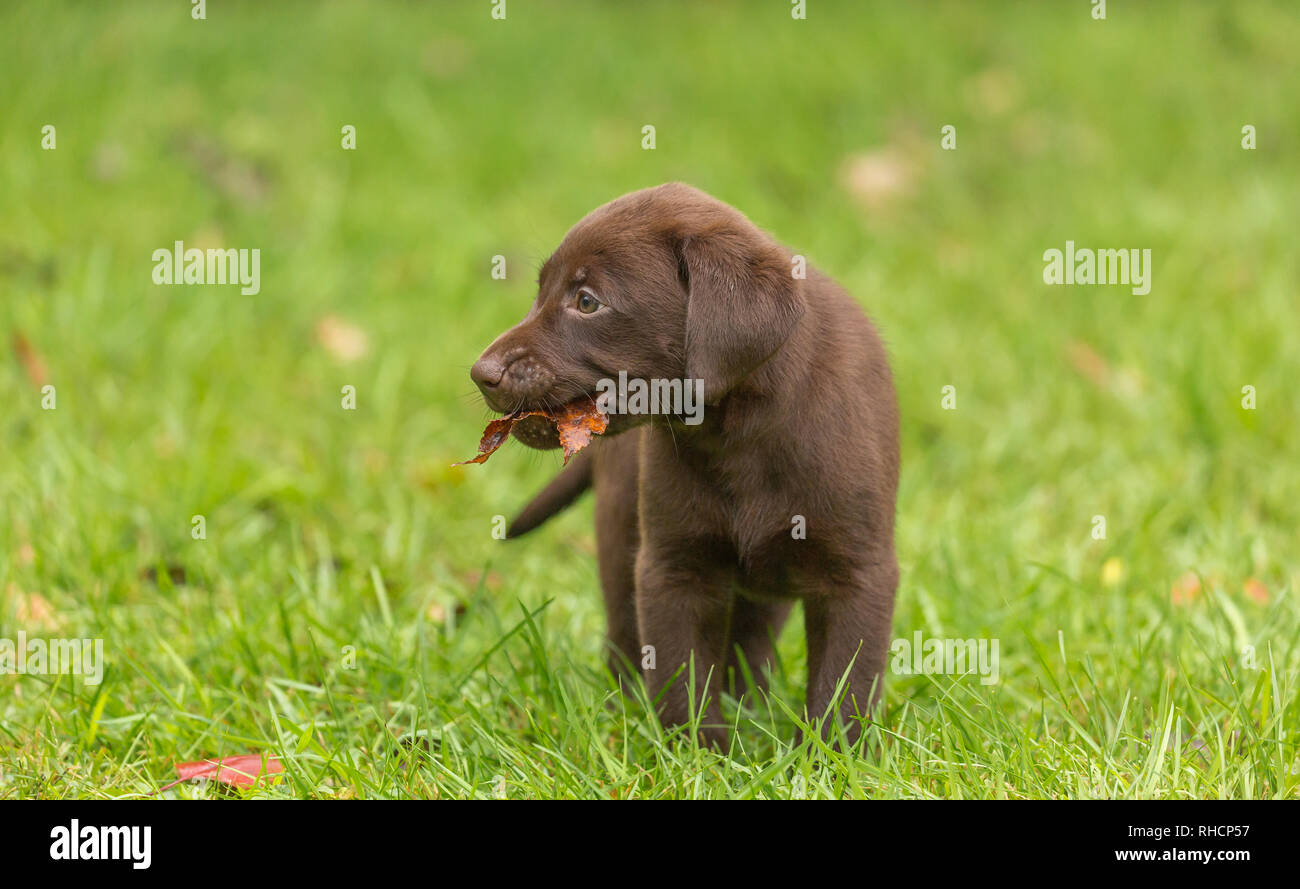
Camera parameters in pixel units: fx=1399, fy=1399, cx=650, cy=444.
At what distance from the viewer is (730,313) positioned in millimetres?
2766

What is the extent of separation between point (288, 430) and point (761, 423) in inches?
110

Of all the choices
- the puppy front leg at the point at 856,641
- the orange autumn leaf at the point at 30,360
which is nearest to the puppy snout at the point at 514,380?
the puppy front leg at the point at 856,641

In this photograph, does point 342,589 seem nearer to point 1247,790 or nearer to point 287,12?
point 1247,790

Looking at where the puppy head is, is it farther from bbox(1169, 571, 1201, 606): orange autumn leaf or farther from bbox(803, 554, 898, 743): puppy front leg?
bbox(1169, 571, 1201, 606): orange autumn leaf

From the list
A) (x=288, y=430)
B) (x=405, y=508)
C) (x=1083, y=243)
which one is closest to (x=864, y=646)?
(x=405, y=508)

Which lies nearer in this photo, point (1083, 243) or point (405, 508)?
point (405, 508)

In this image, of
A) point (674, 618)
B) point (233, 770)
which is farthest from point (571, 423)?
point (233, 770)

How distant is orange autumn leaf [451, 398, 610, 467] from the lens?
9.32 feet

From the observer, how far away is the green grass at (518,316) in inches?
122

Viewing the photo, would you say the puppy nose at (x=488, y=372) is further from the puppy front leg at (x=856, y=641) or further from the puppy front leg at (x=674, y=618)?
the puppy front leg at (x=856, y=641)

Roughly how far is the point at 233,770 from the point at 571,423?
40.1 inches

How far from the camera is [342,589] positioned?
156 inches

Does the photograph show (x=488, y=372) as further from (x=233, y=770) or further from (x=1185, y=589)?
(x=1185, y=589)
